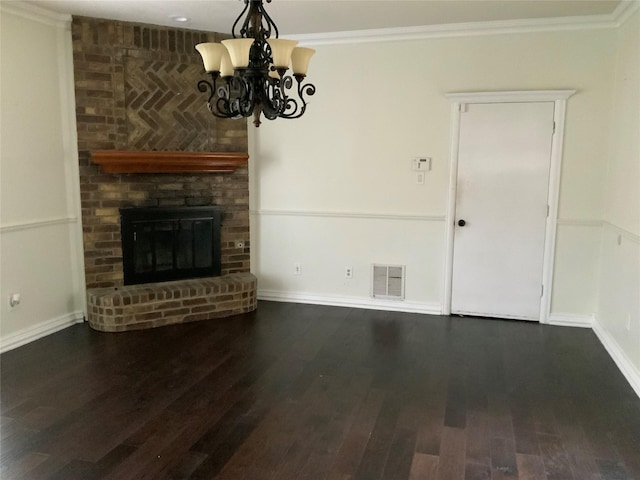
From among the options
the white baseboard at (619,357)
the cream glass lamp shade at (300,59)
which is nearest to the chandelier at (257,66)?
the cream glass lamp shade at (300,59)

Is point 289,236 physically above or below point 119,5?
below

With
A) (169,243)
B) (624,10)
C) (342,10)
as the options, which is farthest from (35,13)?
(624,10)

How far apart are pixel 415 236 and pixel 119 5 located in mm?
3093

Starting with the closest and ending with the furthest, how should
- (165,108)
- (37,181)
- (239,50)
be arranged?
(239,50)
(37,181)
(165,108)

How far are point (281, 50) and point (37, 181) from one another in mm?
2613

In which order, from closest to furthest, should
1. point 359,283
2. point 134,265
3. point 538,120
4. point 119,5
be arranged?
point 119,5 < point 538,120 < point 134,265 < point 359,283

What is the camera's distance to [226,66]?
2.62 metres

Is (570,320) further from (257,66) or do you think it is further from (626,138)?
(257,66)

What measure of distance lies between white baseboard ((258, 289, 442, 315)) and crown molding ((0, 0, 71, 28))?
2946mm

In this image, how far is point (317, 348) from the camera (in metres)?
3.85

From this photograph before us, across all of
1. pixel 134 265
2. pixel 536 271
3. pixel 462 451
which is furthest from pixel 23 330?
pixel 536 271

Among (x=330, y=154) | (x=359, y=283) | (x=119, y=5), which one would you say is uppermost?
(x=119, y=5)

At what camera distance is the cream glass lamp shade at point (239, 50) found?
236 cm

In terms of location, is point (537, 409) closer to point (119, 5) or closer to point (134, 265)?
point (134, 265)
